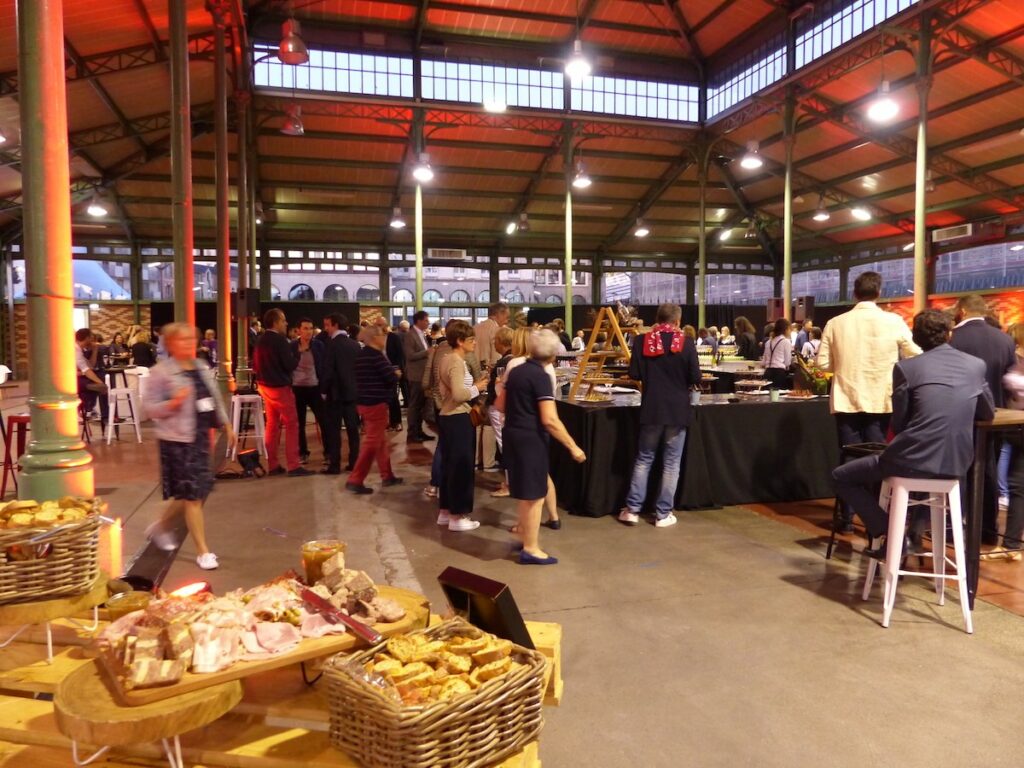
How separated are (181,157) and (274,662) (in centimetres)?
695

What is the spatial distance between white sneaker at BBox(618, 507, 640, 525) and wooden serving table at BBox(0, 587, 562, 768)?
3.47 meters

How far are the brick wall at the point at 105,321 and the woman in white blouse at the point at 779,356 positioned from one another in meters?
18.4

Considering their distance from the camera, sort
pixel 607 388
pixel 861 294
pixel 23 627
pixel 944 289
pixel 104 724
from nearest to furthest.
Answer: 1. pixel 104 724
2. pixel 23 627
3. pixel 861 294
4. pixel 607 388
5. pixel 944 289

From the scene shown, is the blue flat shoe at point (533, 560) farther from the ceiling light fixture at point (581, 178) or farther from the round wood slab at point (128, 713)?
the ceiling light fixture at point (581, 178)

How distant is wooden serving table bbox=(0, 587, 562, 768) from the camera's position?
145cm

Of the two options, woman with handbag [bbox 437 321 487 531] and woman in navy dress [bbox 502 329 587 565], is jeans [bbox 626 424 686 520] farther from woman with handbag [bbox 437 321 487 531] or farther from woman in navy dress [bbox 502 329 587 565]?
woman with handbag [bbox 437 321 487 531]

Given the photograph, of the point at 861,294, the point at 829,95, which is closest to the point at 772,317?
the point at 829,95

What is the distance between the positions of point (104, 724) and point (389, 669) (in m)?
0.54

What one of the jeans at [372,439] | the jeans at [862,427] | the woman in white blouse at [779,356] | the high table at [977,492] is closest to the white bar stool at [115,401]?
the jeans at [372,439]

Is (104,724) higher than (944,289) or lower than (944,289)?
lower

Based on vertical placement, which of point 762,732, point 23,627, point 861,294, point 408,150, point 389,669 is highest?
point 408,150

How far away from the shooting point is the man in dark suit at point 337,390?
7078 mm

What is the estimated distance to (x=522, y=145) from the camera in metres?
18.8

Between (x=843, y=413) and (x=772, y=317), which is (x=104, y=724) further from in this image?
(x=772, y=317)
